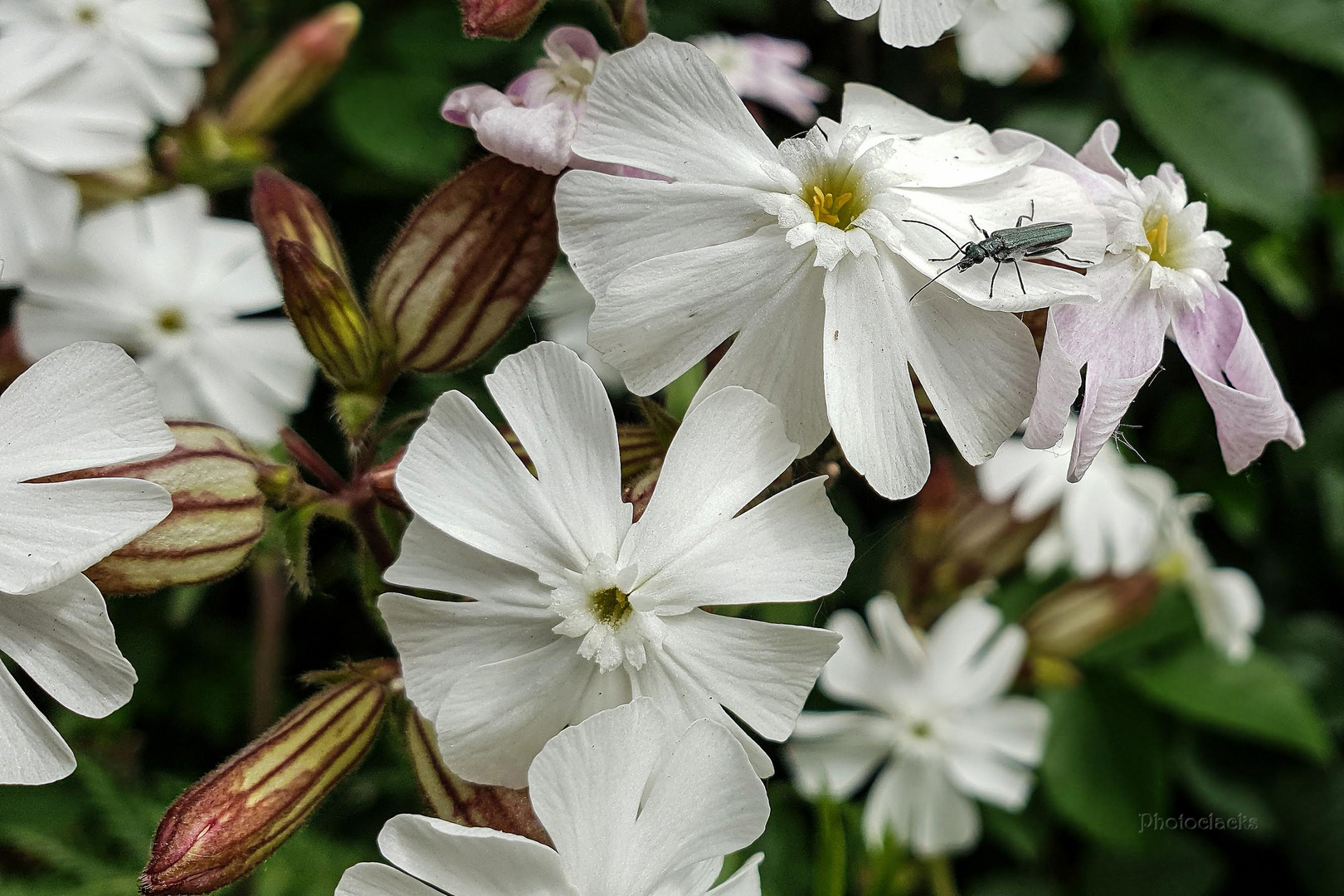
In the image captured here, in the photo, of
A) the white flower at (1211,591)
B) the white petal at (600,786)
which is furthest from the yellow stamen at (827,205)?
the white flower at (1211,591)

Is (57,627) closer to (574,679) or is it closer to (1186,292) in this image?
(574,679)

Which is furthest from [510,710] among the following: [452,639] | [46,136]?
[46,136]

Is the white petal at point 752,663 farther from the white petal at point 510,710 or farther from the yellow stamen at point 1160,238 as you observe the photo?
the yellow stamen at point 1160,238

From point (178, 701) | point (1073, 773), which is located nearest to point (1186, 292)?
point (1073, 773)

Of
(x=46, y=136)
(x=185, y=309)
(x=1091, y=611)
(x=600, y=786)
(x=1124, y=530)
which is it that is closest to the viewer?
(x=600, y=786)

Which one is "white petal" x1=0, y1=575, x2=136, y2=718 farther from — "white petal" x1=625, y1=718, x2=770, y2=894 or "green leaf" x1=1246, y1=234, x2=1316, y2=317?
"green leaf" x1=1246, y1=234, x2=1316, y2=317

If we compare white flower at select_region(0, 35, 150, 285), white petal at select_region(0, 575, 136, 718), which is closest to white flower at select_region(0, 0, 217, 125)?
white flower at select_region(0, 35, 150, 285)

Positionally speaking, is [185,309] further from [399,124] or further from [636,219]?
[636,219]
